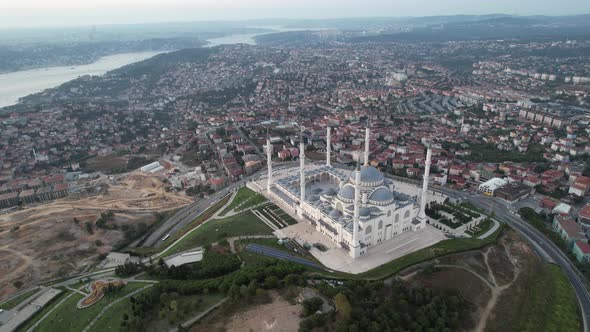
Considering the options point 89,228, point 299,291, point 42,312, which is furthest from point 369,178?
point 89,228

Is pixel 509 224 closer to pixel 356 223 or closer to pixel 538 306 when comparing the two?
pixel 538 306

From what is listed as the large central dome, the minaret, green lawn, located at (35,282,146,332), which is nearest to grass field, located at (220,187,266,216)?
the large central dome

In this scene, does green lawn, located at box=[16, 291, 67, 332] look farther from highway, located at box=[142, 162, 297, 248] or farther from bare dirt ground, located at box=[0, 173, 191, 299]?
highway, located at box=[142, 162, 297, 248]

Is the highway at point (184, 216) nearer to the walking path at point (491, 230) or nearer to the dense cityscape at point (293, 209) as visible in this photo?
the dense cityscape at point (293, 209)

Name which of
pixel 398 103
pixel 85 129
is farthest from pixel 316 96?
pixel 85 129

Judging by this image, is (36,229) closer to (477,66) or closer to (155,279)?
(155,279)
